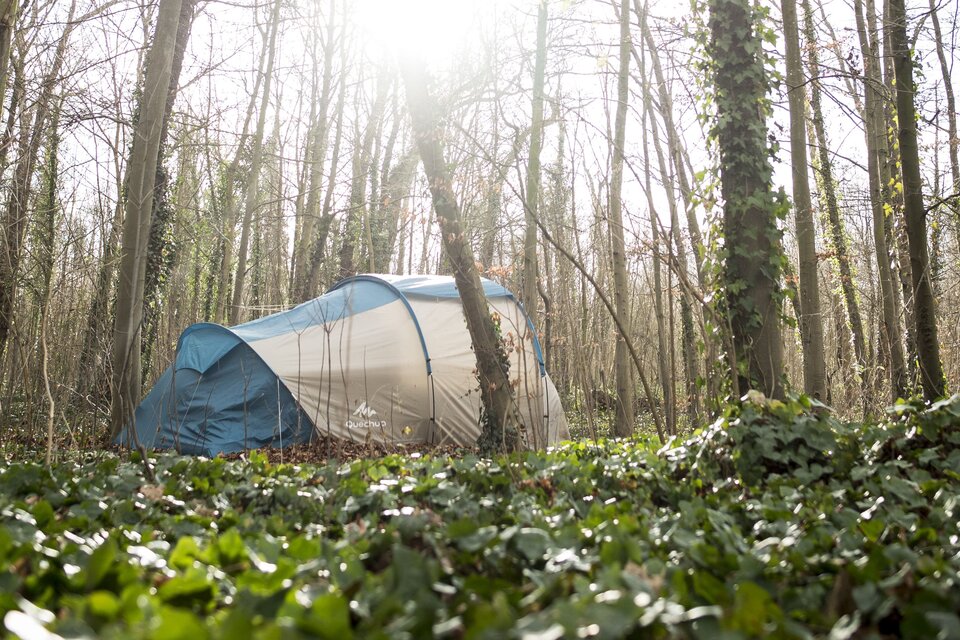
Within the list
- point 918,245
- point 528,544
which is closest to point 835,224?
point 918,245

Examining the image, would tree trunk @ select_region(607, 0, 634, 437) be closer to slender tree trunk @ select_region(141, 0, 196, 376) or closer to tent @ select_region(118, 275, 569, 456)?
tent @ select_region(118, 275, 569, 456)

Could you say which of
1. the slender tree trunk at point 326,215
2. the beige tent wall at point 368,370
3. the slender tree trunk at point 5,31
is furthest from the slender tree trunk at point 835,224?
the slender tree trunk at point 5,31

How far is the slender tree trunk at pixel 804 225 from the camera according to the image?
7938 millimetres

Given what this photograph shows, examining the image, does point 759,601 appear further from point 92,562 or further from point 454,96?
point 454,96

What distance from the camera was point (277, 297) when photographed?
67.6 ft

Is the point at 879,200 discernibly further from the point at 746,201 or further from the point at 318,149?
the point at 318,149

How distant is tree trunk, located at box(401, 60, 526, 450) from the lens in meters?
6.61

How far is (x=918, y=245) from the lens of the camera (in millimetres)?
4949

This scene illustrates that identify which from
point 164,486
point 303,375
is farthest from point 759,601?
point 303,375

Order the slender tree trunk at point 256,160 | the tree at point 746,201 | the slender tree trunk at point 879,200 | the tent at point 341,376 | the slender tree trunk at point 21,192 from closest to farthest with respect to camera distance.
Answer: the tree at point 746,201 < the slender tree trunk at point 21,192 < the slender tree trunk at point 879,200 < the tent at point 341,376 < the slender tree trunk at point 256,160

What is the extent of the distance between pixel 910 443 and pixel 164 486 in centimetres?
338

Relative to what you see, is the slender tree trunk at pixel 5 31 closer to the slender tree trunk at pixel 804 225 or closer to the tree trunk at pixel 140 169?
the tree trunk at pixel 140 169

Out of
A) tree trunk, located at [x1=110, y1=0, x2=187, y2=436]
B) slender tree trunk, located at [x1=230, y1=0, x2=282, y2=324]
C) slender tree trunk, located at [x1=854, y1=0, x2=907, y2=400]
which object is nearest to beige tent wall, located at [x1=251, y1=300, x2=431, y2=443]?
tree trunk, located at [x1=110, y1=0, x2=187, y2=436]

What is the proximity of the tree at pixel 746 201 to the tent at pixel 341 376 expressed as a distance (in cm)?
354
